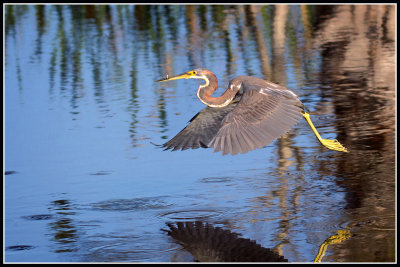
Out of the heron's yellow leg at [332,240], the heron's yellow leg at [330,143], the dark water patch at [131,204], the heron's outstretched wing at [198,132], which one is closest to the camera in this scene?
the heron's yellow leg at [332,240]

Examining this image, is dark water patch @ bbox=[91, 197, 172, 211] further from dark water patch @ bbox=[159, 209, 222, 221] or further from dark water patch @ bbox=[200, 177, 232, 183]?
dark water patch @ bbox=[200, 177, 232, 183]

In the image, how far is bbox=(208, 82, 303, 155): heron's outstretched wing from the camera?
19.7ft

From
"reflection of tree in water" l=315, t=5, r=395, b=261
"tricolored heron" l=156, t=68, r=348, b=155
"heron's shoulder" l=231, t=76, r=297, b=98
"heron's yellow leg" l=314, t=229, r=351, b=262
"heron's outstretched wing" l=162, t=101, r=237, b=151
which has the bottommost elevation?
"reflection of tree in water" l=315, t=5, r=395, b=261

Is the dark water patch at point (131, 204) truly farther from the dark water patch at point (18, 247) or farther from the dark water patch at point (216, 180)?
the dark water patch at point (18, 247)

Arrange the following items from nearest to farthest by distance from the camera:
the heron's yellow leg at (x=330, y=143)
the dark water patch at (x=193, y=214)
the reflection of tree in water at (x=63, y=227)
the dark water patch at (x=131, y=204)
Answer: the reflection of tree in water at (x=63, y=227), the dark water patch at (x=193, y=214), the dark water patch at (x=131, y=204), the heron's yellow leg at (x=330, y=143)

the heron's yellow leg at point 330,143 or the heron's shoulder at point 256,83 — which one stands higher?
the heron's shoulder at point 256,83

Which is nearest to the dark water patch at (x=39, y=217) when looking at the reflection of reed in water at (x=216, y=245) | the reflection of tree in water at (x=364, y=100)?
the reflection of reed in water at (x=216, y=245)

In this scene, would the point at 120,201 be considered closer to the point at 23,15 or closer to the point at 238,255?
the point at 238,255

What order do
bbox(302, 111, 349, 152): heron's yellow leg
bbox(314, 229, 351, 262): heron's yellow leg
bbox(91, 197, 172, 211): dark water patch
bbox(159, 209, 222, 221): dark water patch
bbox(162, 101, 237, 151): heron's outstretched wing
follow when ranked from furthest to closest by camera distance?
bbox(302, 111, 349, 152): heron's yellow leg < bbox(162, 101, 237, 151): heron's outstretched wing < bbox(91, 197, 172, 211): dark water patch < bbox(159, 209, 222, 221): dark water patch < bbox(314, 229, 351, 262): heron's yellow leg

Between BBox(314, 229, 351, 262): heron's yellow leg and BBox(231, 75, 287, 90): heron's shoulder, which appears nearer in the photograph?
BBox(314, 229, 351, 262): heron's yellow leg

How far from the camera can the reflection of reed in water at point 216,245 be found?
5195 mm

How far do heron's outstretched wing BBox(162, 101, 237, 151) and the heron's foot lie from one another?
0.98m

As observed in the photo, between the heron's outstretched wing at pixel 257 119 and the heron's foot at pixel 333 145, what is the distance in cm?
59

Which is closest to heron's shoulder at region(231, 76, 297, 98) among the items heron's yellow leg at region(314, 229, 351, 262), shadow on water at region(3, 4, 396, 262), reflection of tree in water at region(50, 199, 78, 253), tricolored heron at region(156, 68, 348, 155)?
tricolored heron at region(156, 68, 348, 155)
